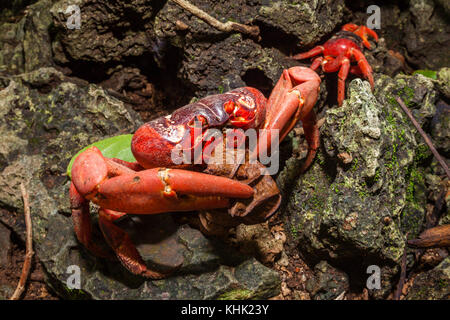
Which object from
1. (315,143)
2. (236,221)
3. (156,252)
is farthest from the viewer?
(315,143)

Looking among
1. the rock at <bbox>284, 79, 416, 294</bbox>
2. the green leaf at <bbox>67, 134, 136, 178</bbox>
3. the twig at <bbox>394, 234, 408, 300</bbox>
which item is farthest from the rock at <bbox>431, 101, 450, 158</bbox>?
the green leaf at <bbox>67, 134, 136, 178</bbox>

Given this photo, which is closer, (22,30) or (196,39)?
(196,39)

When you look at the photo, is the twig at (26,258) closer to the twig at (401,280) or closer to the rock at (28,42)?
the rock at (28,42)

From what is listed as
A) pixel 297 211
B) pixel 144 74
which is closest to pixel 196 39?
pixel 144 74

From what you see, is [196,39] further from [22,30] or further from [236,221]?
[22,30]

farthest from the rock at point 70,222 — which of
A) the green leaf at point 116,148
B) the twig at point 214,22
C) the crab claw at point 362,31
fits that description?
the crab claw at point 362,31

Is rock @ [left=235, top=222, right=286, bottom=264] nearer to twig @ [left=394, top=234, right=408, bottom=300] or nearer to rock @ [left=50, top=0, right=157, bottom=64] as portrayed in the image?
twig @ [left=394, top=234, right=408, bottom=300]
